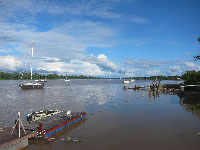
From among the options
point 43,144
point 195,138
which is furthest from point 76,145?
point 195,138

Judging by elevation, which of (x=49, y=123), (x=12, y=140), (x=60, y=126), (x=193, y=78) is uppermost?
(x=193, y=78)

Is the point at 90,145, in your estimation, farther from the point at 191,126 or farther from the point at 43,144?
the point at 191,126

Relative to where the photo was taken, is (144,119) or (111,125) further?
(144,119)

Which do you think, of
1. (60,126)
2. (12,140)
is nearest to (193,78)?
(60,126)

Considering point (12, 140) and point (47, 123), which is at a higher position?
point (12, 140)

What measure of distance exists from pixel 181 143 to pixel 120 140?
21.6 feet

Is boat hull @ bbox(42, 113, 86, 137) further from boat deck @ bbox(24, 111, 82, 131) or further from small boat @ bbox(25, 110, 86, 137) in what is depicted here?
boat deck @ bbox(24, 111, 82, 131)

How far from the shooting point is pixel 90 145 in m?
20.1

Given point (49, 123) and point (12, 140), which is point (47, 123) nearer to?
point (49, 123)

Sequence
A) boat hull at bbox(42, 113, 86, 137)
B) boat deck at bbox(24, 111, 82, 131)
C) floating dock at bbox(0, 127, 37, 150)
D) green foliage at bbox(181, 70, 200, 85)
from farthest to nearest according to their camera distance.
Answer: green foliage at bbox(181, 70, 200, 85) → boat deck at bbox(24, 111, 82, 131) → boat hull at bbox(42, 113, 86, 137) → floating dock at bbox(0, 127, 37, 150)

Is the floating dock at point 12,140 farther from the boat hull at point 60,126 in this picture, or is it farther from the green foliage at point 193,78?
the green foliage at point 193,78

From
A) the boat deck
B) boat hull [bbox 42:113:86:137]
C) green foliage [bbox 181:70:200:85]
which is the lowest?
boat hull [bbox 42:113:86:137]

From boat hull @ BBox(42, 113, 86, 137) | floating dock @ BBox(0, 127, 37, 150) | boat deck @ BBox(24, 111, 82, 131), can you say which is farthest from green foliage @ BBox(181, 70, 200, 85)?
floating dock @ BBox(0, 127, 37, 150)

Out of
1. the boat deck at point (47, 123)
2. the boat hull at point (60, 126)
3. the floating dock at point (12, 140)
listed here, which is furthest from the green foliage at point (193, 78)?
the floating dock at point (12, 140)
